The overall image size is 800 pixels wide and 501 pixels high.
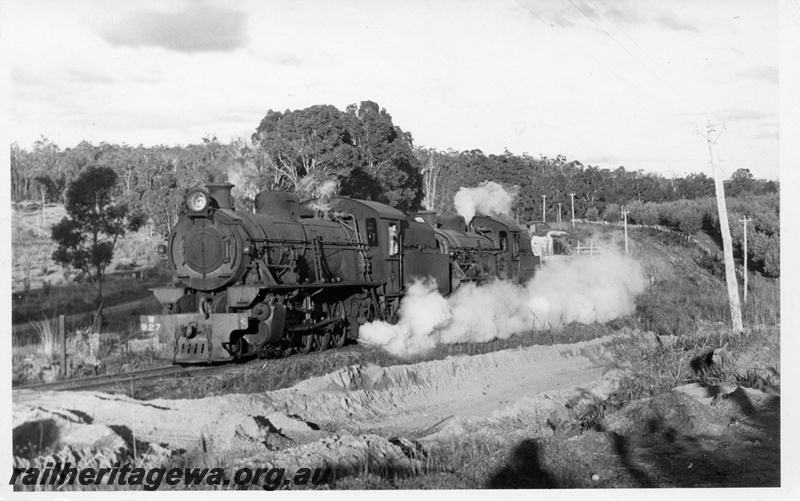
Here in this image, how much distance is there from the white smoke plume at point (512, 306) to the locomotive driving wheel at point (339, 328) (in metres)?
0.45

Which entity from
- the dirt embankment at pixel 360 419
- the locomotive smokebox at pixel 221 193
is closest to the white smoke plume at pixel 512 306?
the dirt embankment at pixel 360 419

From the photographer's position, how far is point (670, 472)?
363 inches

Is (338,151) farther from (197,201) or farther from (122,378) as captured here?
(122,378)

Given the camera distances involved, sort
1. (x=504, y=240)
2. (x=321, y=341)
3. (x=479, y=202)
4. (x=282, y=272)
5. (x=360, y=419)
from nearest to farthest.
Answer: (x=360, y=419)
(x=282, y=272)
(x=321, y=341)
(x=504, y=240)
(x=479, y=202)

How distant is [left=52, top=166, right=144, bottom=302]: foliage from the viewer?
23.7 m

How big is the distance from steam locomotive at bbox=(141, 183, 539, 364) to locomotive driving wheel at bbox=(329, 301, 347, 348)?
27 millimetres

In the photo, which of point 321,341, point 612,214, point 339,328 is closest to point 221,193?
point 321,341

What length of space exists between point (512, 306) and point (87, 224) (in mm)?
13878

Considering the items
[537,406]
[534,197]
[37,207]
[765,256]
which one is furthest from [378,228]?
[534,197]

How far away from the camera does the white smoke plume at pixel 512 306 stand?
59.5 feet

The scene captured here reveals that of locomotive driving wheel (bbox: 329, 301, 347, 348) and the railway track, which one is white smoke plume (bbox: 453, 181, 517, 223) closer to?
locomotive driving wheel (bbox: 329, 301, 347, 348)

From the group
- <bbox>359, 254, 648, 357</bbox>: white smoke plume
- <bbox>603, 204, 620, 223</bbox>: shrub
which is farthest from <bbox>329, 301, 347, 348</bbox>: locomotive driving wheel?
<bbox>603, 204, 620, 223</bbox>: shrub

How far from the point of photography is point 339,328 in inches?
698

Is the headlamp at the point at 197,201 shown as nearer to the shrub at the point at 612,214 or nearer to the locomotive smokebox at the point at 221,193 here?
the locomotive smokebox at the point at 221,193
